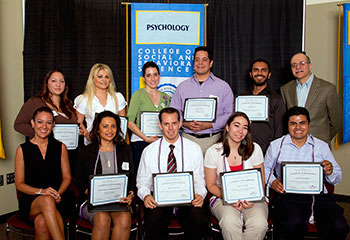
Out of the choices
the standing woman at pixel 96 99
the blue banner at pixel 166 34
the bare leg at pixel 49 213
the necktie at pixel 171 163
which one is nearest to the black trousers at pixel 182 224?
the necktie at pixel 171 163

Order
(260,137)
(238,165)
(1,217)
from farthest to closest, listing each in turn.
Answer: (1,217) → (260,137) → (238,165)

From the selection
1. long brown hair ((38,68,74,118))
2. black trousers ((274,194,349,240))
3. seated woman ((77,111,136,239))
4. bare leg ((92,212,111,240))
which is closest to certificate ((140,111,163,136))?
seated woman ((77,111,136,239))

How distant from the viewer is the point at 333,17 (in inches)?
210

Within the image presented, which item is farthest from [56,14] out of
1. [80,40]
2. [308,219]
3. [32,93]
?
[308,219]

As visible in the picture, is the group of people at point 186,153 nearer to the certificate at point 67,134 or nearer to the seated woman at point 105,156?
the seated woman at point 105,156

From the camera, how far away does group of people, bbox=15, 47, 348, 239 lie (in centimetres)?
292

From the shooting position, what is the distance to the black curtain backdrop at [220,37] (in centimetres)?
486

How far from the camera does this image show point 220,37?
4945 mm

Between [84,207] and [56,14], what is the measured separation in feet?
9.72

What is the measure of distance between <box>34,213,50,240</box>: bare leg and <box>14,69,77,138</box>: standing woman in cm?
112

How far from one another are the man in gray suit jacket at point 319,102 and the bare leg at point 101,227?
8.27ft

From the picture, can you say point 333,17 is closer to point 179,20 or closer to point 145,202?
point 179,20

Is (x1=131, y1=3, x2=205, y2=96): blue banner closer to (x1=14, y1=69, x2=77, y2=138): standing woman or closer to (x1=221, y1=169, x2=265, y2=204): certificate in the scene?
(x1=14, y1=69, x2=77, y2=138): standing woman

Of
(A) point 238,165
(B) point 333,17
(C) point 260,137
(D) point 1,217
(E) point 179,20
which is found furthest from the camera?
(B) point 333,17
